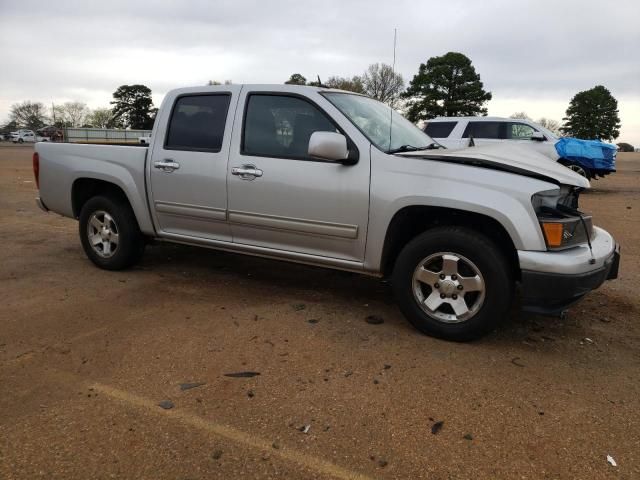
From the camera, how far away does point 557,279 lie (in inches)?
128

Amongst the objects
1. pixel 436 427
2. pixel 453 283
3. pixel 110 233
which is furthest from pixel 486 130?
pixel 436 427

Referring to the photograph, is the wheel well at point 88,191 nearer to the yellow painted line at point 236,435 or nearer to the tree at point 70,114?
the yellow painted line at point 236,435

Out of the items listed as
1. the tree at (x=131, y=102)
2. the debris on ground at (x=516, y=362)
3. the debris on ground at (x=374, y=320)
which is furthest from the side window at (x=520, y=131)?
the tree at (x=131, y=102)

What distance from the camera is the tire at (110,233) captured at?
517 centimetres

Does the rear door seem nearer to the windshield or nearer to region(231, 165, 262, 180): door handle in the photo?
region(231, 165, 262, 180): door handle

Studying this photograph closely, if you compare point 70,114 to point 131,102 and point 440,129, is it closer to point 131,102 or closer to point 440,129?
point 131,102

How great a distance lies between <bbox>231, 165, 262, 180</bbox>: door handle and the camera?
4.24 meters

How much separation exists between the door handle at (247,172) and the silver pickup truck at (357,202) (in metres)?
0.01

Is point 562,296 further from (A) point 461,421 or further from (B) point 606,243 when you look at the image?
(A) point 461,421

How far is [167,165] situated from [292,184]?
1.36m

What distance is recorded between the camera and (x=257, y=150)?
170 inches

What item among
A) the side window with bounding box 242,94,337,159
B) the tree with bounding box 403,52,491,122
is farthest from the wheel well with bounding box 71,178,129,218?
the tree with bounding box 403,52,491,122

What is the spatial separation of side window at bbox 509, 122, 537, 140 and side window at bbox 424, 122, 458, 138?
1.47m

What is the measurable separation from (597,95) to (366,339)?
73728 millimetres
